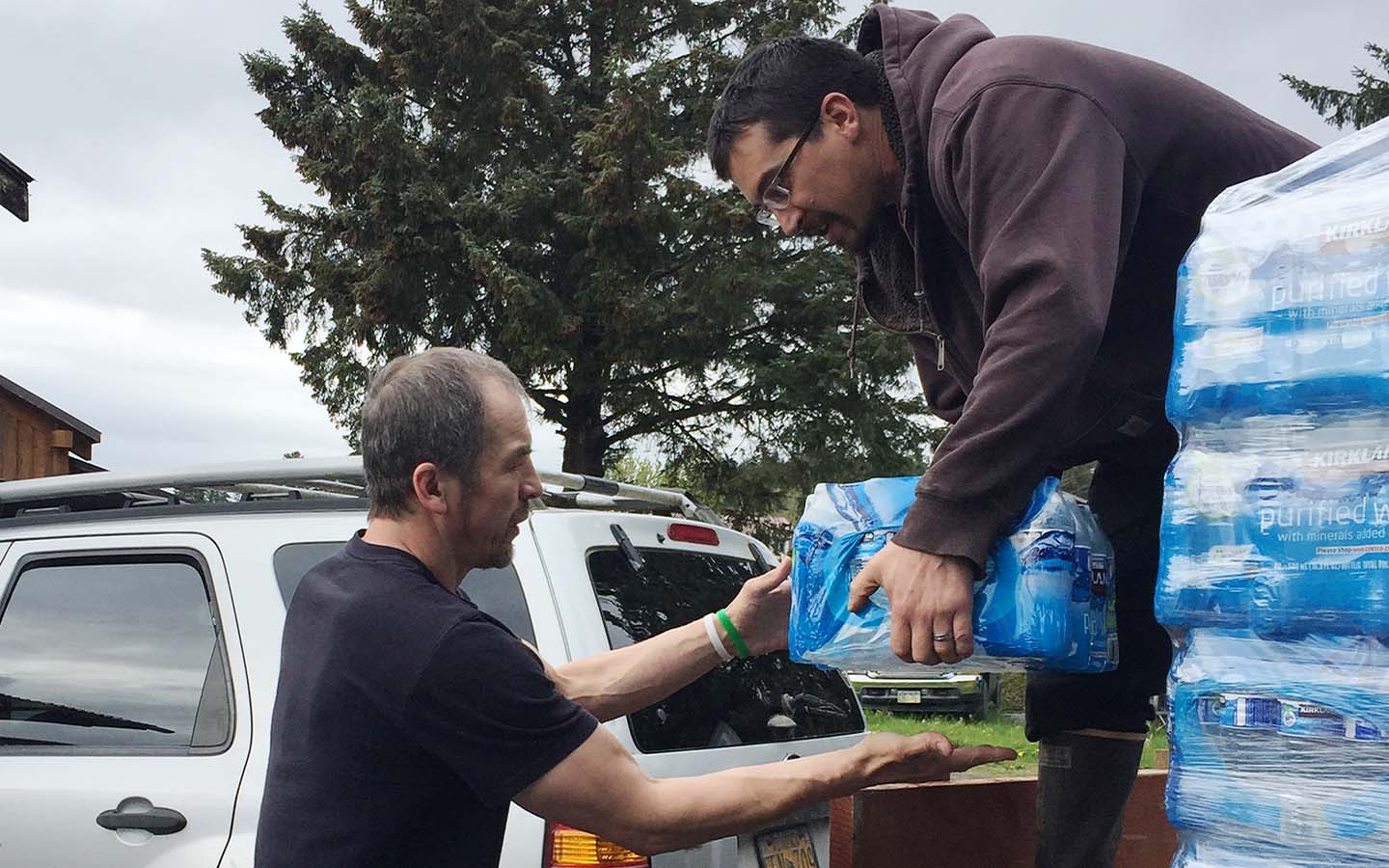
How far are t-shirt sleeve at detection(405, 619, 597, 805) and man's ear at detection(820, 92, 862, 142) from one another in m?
1.03

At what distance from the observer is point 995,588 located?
1.84 meters

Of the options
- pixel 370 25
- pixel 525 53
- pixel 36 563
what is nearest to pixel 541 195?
pixel 525 53

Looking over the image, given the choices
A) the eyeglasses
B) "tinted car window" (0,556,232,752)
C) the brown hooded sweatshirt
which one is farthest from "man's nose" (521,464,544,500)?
"tinted car window" (0,556,232,752)

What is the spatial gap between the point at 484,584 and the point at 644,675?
676 mm

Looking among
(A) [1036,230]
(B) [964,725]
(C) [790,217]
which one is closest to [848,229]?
(C) [790,217]

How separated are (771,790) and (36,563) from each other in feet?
9.05

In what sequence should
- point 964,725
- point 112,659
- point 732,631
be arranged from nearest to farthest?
point 732,631 < point 112,659 < point 964,725

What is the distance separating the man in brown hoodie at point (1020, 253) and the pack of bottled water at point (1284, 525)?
0.19 m

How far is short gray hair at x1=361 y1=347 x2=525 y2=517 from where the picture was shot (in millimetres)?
2277

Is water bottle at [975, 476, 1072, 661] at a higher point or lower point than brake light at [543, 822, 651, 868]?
higher

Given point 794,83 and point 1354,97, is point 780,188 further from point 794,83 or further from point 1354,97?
point 1354,97

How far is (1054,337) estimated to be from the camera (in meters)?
1.72

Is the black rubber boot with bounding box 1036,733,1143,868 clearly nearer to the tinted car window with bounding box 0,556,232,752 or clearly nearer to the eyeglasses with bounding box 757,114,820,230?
the eyeglasses with bounding box 757,114,820,230

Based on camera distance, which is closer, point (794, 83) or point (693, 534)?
point (794, 83)
